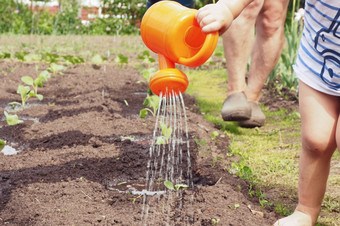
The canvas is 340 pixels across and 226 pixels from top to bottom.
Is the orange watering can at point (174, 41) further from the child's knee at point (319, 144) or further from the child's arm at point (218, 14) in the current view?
the child's knee at point (319, 144)

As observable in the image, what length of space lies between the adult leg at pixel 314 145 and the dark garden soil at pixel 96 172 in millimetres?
158

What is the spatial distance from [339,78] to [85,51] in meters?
5.40

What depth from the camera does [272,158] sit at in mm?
2797

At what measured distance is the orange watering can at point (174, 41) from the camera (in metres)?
1.58

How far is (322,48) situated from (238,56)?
1.45 metres

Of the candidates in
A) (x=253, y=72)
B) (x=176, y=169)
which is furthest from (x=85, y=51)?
(x=176, y=169)

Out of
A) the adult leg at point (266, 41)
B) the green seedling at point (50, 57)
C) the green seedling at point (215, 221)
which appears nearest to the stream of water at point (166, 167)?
the green seedling at point (215, 221)

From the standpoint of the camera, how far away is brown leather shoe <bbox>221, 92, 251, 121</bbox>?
3.19m

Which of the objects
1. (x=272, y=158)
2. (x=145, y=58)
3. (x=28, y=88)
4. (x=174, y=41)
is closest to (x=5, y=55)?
(x=145, y=58)

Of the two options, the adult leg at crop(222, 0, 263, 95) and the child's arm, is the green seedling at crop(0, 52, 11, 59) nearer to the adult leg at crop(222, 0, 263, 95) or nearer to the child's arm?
the adult leg at crop(222, 0, 263, 95)

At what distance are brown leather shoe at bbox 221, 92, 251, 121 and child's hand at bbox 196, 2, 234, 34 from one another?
1.56 metres

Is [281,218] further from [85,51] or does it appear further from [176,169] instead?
[85,51]

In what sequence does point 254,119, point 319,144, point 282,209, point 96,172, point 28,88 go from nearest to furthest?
point 319,144, point 282,209, point 96,172, point 254,119, point 28,88

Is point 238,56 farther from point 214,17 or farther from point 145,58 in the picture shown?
point 145,58
